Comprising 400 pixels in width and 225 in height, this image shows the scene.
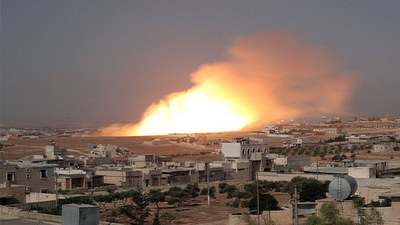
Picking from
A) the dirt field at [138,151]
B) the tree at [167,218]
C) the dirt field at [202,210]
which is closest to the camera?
the tree at [167,218]

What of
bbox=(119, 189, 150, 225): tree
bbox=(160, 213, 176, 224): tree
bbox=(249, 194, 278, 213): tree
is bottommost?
bbox=(160, 213, 176, 224): tree

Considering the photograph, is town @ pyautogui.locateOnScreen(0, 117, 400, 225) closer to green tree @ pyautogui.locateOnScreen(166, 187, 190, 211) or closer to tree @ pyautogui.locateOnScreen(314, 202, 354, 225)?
green tree @ pyautogui.locateOnScreen(166, 187, 190, 211)

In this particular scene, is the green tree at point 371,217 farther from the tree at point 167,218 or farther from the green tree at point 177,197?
the green tree at point 177,197

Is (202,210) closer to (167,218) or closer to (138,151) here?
(167,218)

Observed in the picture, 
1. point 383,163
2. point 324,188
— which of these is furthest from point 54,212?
point 383,163

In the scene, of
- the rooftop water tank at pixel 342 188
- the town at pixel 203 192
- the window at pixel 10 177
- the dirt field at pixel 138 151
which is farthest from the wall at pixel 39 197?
the dirt field at pixel 138 151

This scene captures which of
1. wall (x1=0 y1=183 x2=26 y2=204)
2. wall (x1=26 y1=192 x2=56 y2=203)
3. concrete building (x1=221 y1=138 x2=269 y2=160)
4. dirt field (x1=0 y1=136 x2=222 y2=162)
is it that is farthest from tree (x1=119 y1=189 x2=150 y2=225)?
dirt field (x1=0 y1=136 x2=222 y2=162)

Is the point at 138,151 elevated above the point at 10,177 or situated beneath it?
situated beneath

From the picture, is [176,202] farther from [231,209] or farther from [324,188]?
[324,188]

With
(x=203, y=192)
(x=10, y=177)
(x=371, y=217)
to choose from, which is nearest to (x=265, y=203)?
(x=371, y=217)

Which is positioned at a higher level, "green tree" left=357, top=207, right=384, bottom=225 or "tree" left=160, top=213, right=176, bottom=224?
"green tree" left=357, top=207, right=384, bottom=225

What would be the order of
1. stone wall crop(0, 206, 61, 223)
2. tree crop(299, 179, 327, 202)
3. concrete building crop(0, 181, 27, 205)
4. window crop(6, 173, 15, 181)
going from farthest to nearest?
1. window crop(6, 173, 15, 181)
2. tree crop(299, 179, 327, 202)
3. concrete building crop(0, 181, 27, 205)
4. stone wall crop(0, 206, 61, 223)
